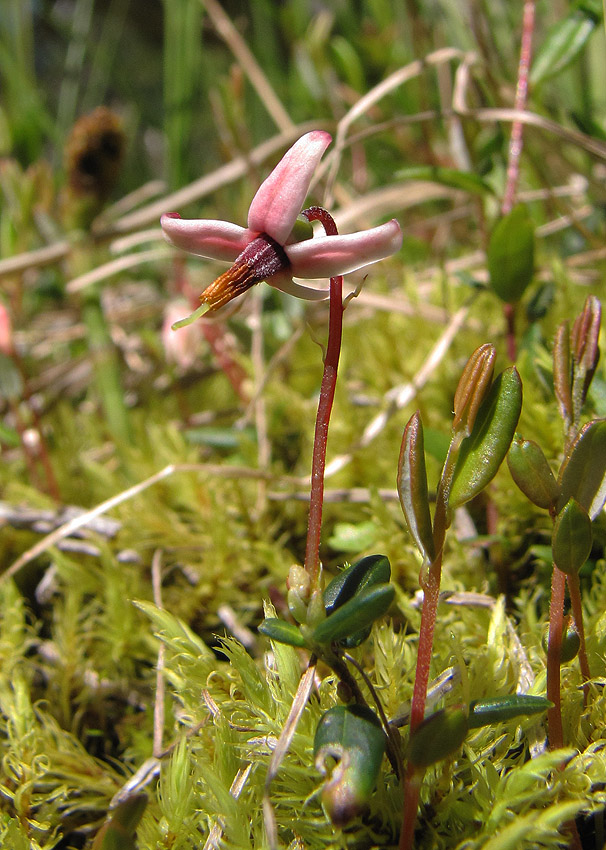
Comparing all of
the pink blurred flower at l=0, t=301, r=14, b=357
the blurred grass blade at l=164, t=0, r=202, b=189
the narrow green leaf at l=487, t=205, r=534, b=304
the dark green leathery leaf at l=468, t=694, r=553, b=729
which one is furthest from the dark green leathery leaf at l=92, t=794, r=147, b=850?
the blurred grass blade at l=164, t=0, r=202, b=189

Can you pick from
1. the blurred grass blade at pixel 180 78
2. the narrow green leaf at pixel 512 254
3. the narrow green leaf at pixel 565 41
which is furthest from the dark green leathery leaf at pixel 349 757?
the blurred grass blade at pixel 180 78

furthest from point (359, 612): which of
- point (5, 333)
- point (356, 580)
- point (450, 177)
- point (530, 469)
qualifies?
point (5, 333)

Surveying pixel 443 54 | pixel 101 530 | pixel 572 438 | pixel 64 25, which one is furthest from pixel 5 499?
pixel 64 25

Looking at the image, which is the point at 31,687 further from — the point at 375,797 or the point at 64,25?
the point at 64,25

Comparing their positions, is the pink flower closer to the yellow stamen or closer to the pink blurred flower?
the yellow stamen

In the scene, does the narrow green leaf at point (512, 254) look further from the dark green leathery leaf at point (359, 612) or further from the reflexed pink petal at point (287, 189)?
the dark green leathery leaf at point (359, 612)

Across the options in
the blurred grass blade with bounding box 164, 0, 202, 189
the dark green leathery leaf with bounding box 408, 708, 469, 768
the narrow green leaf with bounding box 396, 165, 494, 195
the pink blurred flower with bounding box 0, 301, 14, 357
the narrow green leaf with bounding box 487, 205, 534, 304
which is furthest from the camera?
the blurred grass blade with bounding box 164, 0, 202, 189
